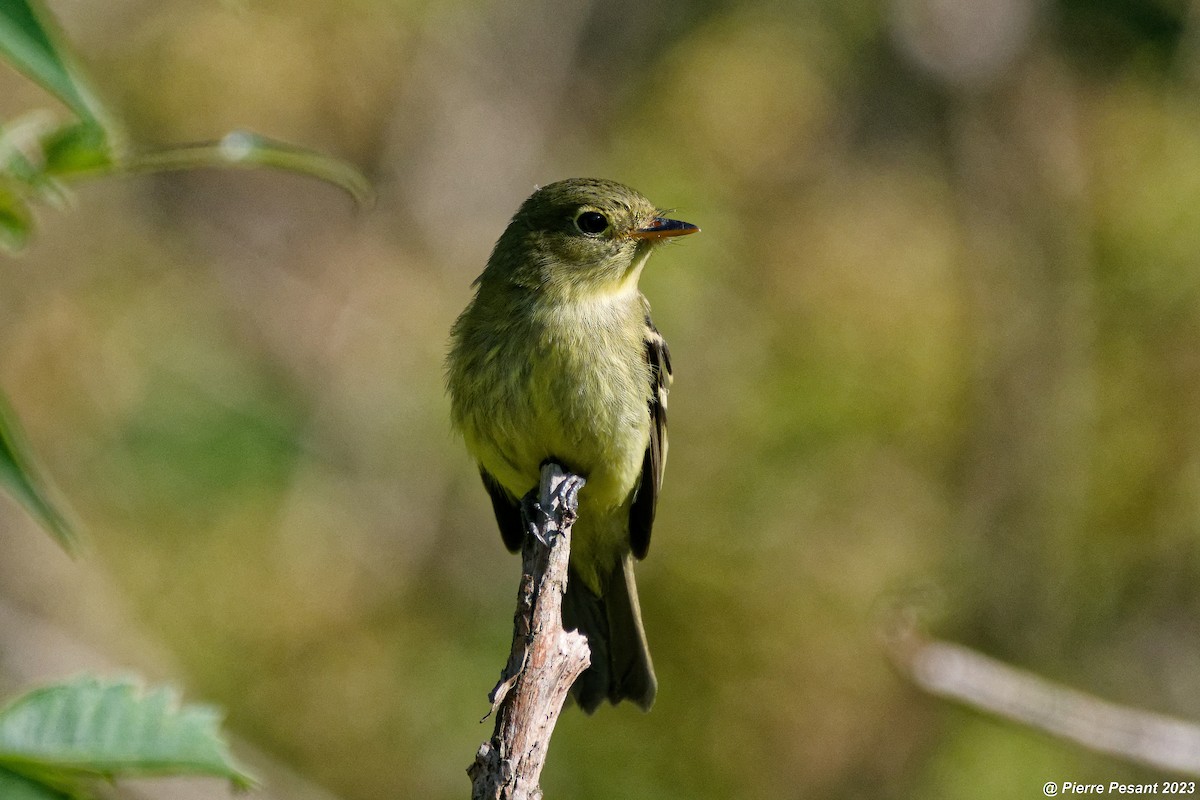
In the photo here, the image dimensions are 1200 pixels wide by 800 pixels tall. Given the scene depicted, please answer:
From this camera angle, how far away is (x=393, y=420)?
739cm

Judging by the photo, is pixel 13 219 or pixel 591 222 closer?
pixel 13 219

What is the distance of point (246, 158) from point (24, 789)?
26.2 inches

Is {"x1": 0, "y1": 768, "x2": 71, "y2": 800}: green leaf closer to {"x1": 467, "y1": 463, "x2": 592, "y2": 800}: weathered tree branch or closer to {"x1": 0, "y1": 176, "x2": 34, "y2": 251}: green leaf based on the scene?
{"x1": 0, "y1": 176, "x2": 34, "y2": 251}: green leaf

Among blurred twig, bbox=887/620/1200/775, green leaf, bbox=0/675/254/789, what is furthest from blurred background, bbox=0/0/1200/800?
green leaf, bbox=0/675/254/789

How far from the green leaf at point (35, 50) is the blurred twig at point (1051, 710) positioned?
96.9 inches

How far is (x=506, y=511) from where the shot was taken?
4.57 metres

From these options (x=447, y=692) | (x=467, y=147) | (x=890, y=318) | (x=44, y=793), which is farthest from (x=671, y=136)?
(x=44, y=793)

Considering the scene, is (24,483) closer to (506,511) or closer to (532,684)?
(532,684)

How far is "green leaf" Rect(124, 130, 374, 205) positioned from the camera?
1.34 m

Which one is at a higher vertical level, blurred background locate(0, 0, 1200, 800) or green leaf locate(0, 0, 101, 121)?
blurred background locate(0, 0, 1200, 800)

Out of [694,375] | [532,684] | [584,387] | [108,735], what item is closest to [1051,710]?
[532,684]

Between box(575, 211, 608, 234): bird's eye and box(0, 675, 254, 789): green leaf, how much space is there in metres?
3.15

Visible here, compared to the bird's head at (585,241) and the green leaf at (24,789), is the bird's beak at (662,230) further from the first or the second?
the green leaf at (24,789)

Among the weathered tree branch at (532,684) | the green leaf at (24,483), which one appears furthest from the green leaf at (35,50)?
the weathered tree branch at (532,684)
